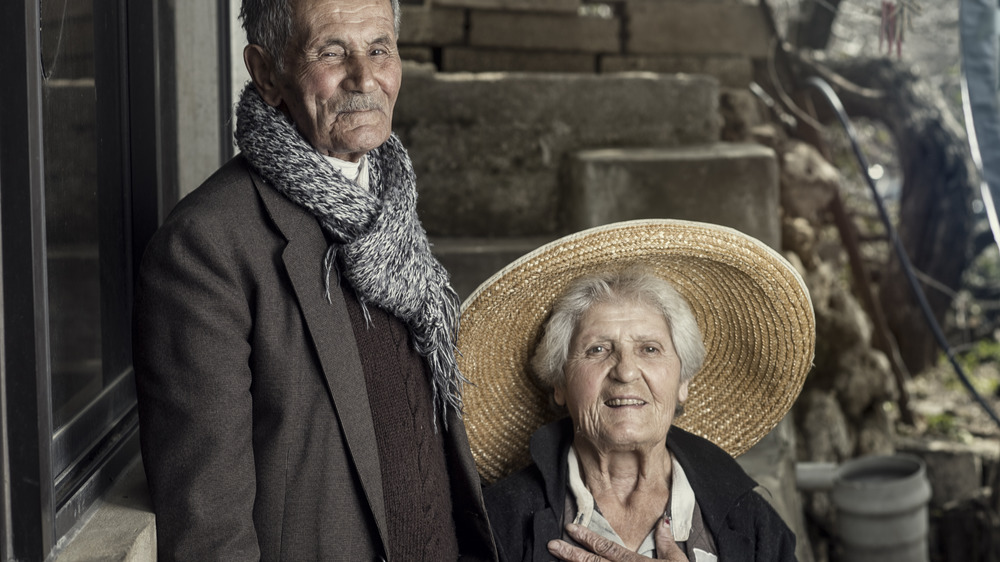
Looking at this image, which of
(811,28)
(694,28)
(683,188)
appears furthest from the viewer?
(811,28)

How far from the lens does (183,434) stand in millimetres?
1462

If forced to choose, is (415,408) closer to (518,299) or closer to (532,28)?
(518,299)

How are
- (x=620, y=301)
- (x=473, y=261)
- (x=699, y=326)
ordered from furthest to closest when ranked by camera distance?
(x=473, y=261) → (x=699, y=326) → (x=620, y=301)

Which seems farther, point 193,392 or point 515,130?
point 515,130

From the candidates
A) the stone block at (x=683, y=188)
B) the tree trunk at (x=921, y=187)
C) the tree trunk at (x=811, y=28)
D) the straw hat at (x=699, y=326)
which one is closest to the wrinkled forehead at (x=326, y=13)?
the straw hat at (x=699, y=326)

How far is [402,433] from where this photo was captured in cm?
174

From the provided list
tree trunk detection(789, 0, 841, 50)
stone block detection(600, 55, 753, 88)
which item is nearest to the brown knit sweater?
stone block detection(600, 55, 753, 88)

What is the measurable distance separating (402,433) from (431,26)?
2392mm

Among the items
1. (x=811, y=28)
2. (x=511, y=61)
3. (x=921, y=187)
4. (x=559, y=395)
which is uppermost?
(x=811, y=28)

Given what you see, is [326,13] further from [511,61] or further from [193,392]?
[511,61]

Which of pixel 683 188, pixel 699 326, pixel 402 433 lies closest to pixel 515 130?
pixel 683 188

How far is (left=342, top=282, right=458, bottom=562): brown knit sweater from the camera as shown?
170cm

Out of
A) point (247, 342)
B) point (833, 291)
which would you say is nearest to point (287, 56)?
point (247, 342)

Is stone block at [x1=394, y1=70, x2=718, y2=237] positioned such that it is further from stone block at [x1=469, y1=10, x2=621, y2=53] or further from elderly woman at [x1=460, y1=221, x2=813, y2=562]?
A: elderly woman at [x1=460, y1=221, x2=813, y2=562]
